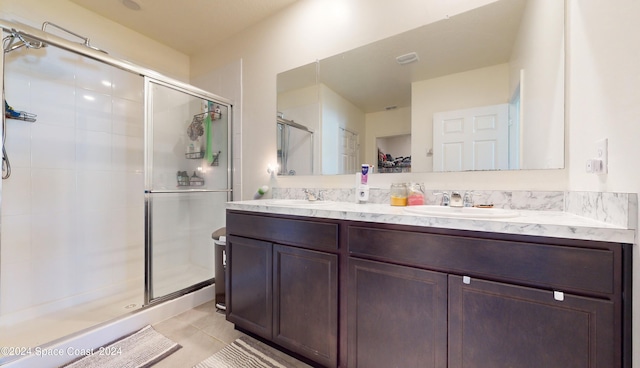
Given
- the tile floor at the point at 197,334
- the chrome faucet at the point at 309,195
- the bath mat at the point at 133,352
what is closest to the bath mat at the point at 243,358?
the tile floor at the point at 197,334

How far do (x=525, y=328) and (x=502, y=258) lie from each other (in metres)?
0.23

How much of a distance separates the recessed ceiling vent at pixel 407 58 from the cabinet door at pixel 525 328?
131 cm

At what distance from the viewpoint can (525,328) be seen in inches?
32.2

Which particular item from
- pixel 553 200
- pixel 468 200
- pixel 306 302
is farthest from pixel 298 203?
pixel 553 200

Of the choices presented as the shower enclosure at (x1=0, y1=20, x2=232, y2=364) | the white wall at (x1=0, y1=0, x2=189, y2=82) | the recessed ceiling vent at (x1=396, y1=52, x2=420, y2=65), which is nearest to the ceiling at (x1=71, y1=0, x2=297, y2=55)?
the white wall at (x1=0, y1=0, x2=189, y2=82)

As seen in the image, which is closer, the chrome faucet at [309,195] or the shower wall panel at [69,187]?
the shower wall panel at [69,187]

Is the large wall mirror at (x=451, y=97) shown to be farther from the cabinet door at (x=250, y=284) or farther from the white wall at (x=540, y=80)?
the cabinet door at (x=250, y=284)

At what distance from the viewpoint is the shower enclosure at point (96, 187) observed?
1737mm

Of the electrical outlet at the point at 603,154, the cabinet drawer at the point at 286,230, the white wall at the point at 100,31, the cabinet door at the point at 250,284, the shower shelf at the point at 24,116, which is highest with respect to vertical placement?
the white wall at the point at 100,31

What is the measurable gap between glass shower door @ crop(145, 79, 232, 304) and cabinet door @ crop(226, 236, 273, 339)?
0.76 metres

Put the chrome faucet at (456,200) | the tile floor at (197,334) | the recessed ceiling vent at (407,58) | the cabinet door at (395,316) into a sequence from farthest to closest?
the recessed ceiling vent at (407,58), the tile floor at (197,334), the chrome faucet at (456,200), the cabinet door at (395,316)

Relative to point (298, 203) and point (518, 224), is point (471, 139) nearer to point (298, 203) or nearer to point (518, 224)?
point (518, 224)

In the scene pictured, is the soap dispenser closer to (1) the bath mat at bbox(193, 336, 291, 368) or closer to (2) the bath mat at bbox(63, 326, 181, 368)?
(1) the bath mat at bbox(193, 336, 291, 368)

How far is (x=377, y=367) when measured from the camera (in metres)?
1.08
